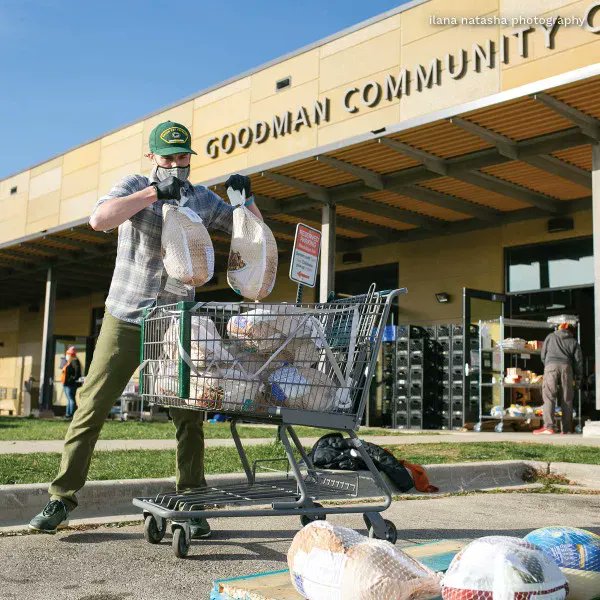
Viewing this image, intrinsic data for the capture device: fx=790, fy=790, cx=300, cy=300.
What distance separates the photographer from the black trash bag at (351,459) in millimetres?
6000

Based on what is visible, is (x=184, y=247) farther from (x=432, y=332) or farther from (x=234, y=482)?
(x=432, y=332)

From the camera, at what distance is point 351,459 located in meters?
6.20

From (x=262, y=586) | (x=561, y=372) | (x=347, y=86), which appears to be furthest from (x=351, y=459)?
(x=347, y=86)

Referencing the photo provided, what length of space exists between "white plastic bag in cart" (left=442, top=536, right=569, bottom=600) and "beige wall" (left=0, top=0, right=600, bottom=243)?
1090 cm

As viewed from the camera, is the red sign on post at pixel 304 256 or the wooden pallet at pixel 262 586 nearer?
the wooden pallet at pixel 262 586

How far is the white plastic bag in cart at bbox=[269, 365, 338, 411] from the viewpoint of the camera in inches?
148

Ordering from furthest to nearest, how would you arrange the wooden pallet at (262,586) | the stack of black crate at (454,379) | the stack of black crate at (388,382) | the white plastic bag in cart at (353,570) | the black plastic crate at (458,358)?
1. the stack of black crate at (388,382)
2. the black plastic crate at (458,358)
3. the stack of black crate at (454,379)
4. the wooden pallet at (262,586)
5. the white plastic bag in cart at (353,570)

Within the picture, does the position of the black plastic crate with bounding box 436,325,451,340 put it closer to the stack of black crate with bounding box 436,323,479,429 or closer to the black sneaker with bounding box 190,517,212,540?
the stack of black crate with bounding box 436,323,479,429

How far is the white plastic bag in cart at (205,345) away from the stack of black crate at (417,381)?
12738 millimetres

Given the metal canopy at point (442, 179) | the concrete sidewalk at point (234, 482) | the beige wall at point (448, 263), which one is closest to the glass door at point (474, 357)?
the beige wall at point (448, 263)

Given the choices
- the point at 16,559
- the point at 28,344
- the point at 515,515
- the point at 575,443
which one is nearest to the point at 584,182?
the point at 575,443

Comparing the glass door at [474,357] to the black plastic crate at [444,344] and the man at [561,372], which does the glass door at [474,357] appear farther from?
the man at [561,372]

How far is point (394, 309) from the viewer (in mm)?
19984

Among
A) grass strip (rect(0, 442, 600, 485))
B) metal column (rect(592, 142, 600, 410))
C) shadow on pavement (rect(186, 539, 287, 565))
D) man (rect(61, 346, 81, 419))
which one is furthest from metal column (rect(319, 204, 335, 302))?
shadow on pavement (rect(186, 539, 287, 565))
